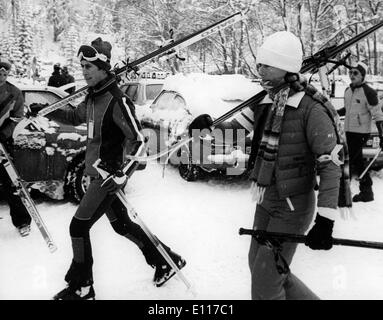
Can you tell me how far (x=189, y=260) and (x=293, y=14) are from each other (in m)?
19.2

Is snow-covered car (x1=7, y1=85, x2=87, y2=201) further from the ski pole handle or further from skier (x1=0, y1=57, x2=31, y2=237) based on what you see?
the ski pole handle

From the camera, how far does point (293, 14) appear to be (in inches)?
832

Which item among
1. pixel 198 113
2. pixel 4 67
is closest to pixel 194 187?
pixel 198 113

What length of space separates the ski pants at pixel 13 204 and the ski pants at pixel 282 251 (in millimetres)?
3367

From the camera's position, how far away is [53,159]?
19.4 ft

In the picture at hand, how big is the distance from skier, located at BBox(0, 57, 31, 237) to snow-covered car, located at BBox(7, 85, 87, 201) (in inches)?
20.7

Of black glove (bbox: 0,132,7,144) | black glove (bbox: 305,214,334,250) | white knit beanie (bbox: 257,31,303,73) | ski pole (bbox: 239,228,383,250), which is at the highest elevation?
white knit beanie (bbox: 257,31,303,73)

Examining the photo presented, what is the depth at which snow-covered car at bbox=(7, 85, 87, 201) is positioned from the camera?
224 inches

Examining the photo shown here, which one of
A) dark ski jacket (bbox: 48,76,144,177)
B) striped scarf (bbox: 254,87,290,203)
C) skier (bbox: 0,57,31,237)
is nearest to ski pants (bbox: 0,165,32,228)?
skier (bbox: 0,57,31,237)

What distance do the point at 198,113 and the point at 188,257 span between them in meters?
3.28

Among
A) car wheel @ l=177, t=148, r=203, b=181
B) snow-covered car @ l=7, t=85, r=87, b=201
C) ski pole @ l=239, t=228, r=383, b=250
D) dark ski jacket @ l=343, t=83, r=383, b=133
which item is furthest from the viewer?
car wheel @ l=177, t=148, r=203, b=181

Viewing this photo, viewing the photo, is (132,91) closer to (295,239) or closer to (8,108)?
(8,108)
